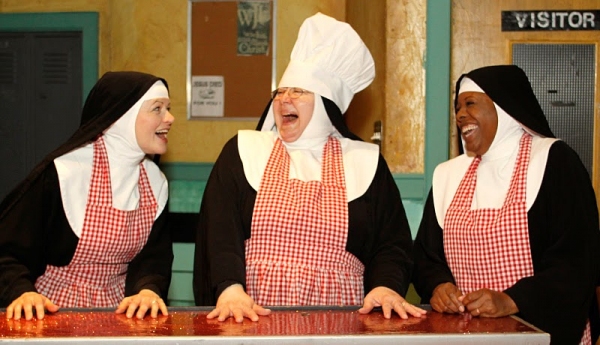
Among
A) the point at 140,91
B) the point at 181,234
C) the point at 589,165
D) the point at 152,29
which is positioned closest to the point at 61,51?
the point at 152,29

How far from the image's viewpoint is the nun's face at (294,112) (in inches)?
128

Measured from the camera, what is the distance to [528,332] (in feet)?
7.12

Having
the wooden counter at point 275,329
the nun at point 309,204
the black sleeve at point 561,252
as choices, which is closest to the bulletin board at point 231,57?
the nun at point 309,204

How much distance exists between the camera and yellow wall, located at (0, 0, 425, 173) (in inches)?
172

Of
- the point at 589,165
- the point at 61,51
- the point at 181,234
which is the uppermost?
the point at 61,51

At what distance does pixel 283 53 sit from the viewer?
219 inches

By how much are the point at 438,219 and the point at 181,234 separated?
8.10 feet

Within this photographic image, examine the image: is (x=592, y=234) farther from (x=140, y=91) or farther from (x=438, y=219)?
(x=140, y=91)

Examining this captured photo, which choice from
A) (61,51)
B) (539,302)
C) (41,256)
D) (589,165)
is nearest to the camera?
(539,302)

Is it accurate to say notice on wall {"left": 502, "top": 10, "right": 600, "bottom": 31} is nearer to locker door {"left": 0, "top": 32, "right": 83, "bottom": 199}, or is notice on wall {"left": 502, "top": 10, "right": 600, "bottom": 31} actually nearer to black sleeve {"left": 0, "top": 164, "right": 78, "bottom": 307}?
black sleeve {"left": 0, "top": 164, "right": 78, "bottom": 307}

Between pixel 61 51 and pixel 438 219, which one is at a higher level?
pixel 61 51

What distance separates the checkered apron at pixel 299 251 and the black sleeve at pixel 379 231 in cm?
5

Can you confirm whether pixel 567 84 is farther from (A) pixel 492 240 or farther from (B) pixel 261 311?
(B) pixel 261 311

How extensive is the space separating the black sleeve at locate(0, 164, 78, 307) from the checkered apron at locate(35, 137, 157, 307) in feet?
0.16
